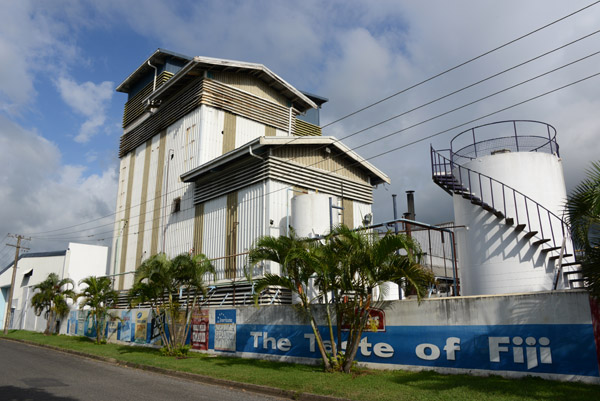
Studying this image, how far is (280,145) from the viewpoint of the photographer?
70.7 ft

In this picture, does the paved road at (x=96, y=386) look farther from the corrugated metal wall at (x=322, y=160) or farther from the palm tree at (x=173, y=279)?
the corrugated metal wall at (x=322, y=160)

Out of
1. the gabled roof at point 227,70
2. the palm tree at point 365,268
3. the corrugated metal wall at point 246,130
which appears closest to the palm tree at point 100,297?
the corrugated metal wall at point 246,130

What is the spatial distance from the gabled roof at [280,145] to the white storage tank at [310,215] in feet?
10.1

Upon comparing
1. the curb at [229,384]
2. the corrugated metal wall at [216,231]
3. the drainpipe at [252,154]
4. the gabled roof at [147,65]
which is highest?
the gabled roof at [147,65]

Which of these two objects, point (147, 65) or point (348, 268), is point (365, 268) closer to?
point (348, 268)

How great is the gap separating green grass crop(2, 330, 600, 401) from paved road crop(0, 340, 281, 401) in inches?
35.8

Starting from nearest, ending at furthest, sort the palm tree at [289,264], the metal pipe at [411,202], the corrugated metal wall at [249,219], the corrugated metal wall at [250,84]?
the palm tree at [289,264] < the corrugated metal wall at [249,219] < the corrugated metal wall at [250,84] < the metal pipe at [411,202]

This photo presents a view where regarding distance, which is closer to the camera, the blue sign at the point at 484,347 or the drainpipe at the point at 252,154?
the blue sign at the point at 484,347

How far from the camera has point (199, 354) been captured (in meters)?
17.8

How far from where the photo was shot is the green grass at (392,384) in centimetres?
844

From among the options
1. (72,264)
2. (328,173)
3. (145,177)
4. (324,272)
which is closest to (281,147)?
(328,173)

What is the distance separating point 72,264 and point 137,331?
76.4ft

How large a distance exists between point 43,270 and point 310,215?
37470 mm

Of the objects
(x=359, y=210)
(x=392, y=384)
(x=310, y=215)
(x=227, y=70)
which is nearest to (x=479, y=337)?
(x=392, y=384)
